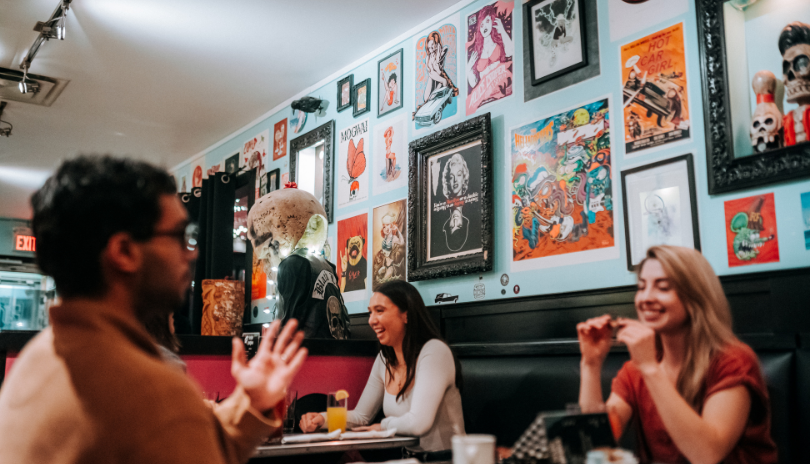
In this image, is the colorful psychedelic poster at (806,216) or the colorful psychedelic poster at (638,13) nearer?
the colorful psychedelic poster at (806,216)

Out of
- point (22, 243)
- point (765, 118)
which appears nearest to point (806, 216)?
point (765, 118)

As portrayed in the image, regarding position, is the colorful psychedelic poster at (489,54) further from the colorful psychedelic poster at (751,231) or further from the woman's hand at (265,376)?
the woman's hand at (265,376)

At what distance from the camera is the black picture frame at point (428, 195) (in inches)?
127

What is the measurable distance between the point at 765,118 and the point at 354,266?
2.61 metres

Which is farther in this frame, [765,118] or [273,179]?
[273,179]

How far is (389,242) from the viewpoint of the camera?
3.90 meters

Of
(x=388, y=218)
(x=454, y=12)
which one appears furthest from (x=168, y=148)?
(x=454, y=12)

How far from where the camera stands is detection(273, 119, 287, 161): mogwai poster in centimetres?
510

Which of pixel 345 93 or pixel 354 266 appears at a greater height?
pixel 345 93

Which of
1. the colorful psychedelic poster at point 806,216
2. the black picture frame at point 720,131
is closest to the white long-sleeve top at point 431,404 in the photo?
the black picture frame at point 720,131

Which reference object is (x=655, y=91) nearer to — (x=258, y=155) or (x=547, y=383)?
(x=547, y=383)

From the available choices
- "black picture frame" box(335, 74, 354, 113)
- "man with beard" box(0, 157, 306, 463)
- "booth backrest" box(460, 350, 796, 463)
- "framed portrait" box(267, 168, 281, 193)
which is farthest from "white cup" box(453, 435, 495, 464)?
"framed portrait" box(267, 168, 281, 193)

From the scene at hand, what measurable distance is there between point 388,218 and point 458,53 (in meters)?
1.07

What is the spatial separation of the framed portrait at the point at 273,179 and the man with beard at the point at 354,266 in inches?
43.9
